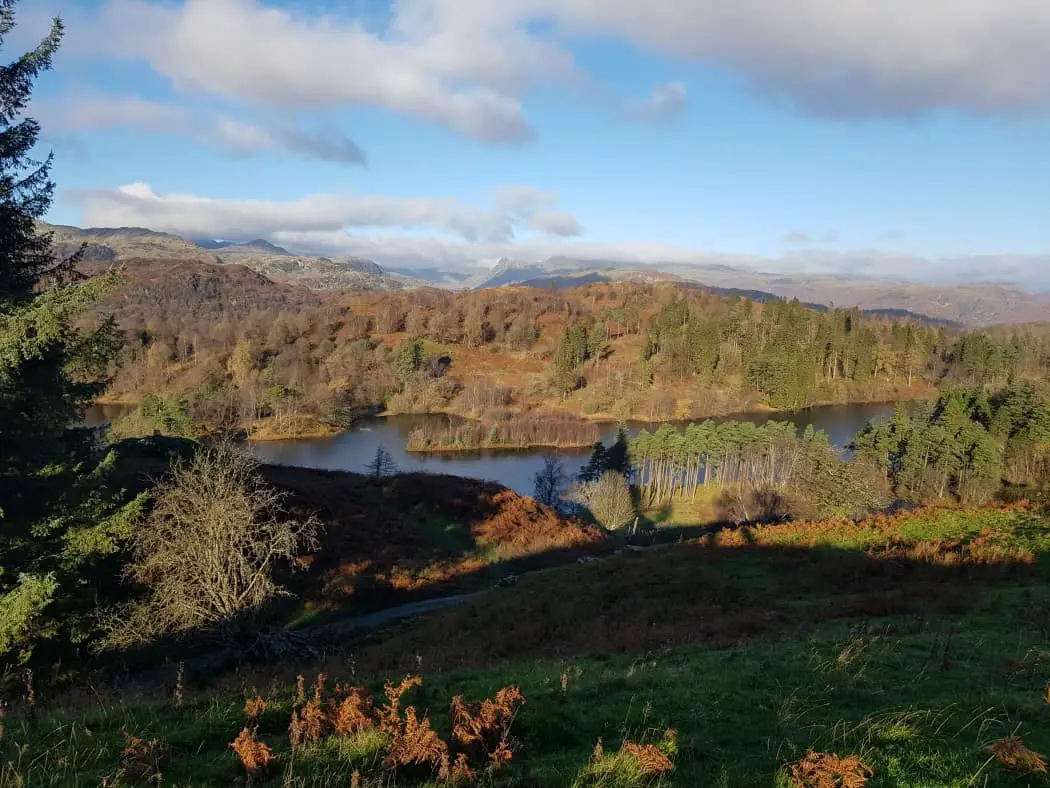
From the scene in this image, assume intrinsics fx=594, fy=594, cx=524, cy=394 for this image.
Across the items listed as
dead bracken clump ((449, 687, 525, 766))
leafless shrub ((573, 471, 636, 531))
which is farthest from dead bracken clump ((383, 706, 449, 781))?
leafless shrub ((573, 471, 636, 531))

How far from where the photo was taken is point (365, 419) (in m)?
126

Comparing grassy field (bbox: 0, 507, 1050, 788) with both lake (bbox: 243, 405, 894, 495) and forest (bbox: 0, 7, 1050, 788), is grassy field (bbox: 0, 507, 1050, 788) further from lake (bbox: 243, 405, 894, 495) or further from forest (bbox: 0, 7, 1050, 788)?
lake (bbox: 243, 405, 894, 495)

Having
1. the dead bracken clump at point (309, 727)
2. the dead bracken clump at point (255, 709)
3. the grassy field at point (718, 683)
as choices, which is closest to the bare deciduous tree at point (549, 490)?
the grassy field at point (718, 683)

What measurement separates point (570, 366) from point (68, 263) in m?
125

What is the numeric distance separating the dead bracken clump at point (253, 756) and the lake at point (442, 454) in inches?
2757

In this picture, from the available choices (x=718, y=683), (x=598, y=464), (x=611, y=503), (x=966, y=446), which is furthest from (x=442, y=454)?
(x=718, y=683)

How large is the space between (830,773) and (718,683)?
159 inches

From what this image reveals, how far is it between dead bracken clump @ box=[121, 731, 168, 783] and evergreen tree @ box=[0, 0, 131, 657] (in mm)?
10417

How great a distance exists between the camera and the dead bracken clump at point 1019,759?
5062mm

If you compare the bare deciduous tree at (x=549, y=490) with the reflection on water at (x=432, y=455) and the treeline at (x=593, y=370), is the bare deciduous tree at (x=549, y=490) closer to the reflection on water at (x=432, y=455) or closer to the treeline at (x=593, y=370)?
the reflection on water at (x=432, y=455)

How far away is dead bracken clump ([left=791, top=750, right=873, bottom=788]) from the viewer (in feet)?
15.1

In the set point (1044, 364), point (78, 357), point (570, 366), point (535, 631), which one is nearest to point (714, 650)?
point (535, 631)

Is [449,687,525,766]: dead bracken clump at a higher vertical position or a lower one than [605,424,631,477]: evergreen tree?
higher

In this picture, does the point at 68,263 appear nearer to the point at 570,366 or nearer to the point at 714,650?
the point at 714,650
